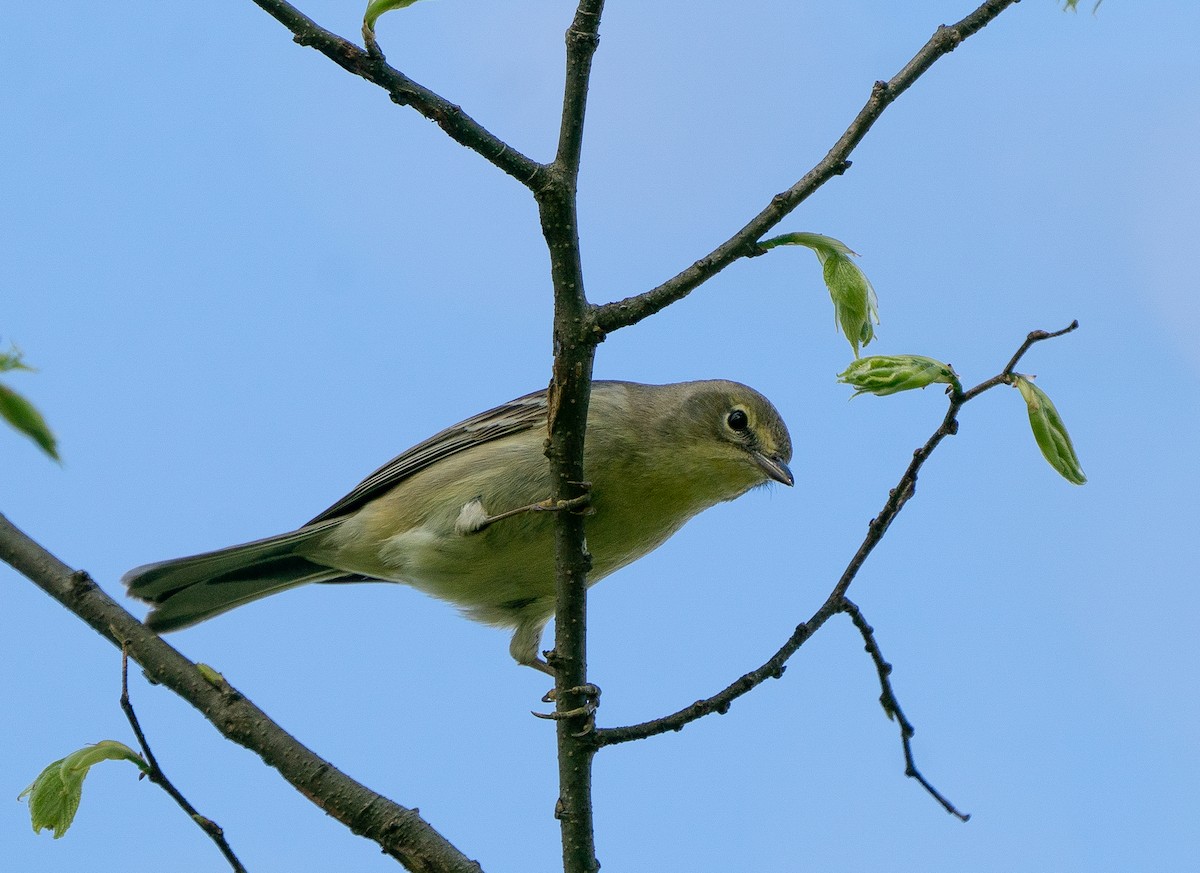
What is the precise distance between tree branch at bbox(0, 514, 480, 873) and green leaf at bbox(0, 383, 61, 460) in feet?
8.17

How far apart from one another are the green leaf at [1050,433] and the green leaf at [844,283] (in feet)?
1.83

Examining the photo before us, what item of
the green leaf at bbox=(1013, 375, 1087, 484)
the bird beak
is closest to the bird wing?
the bird beak

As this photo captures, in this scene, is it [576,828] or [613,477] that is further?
[613,477]

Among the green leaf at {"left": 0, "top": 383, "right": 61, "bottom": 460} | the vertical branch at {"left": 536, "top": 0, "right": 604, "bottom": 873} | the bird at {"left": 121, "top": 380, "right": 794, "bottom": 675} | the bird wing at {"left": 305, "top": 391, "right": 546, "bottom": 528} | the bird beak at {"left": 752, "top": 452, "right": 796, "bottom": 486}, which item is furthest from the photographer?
the bird wing at {"left": 305, "top": 391, "right": 546, "bottom": 528}

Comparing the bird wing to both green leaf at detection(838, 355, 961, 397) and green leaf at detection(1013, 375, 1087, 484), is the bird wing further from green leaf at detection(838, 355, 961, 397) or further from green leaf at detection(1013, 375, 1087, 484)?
green leaf at detection(1013, 375, 1087, 484)

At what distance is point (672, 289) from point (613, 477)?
7.48 feet

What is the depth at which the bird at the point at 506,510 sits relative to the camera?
5.59 metres

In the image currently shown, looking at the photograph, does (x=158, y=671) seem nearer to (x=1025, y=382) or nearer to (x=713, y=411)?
(x=1025, y=382)

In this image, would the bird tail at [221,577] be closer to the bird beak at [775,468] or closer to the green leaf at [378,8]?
the bird beak at [775,468]

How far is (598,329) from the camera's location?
362 cm

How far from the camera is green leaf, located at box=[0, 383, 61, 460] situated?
4.76ft

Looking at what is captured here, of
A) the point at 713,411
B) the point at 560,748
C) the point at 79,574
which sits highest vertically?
the point at 713,411

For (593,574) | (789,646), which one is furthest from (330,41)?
(593,574)

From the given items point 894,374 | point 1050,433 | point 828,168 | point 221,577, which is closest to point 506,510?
point 221,577
